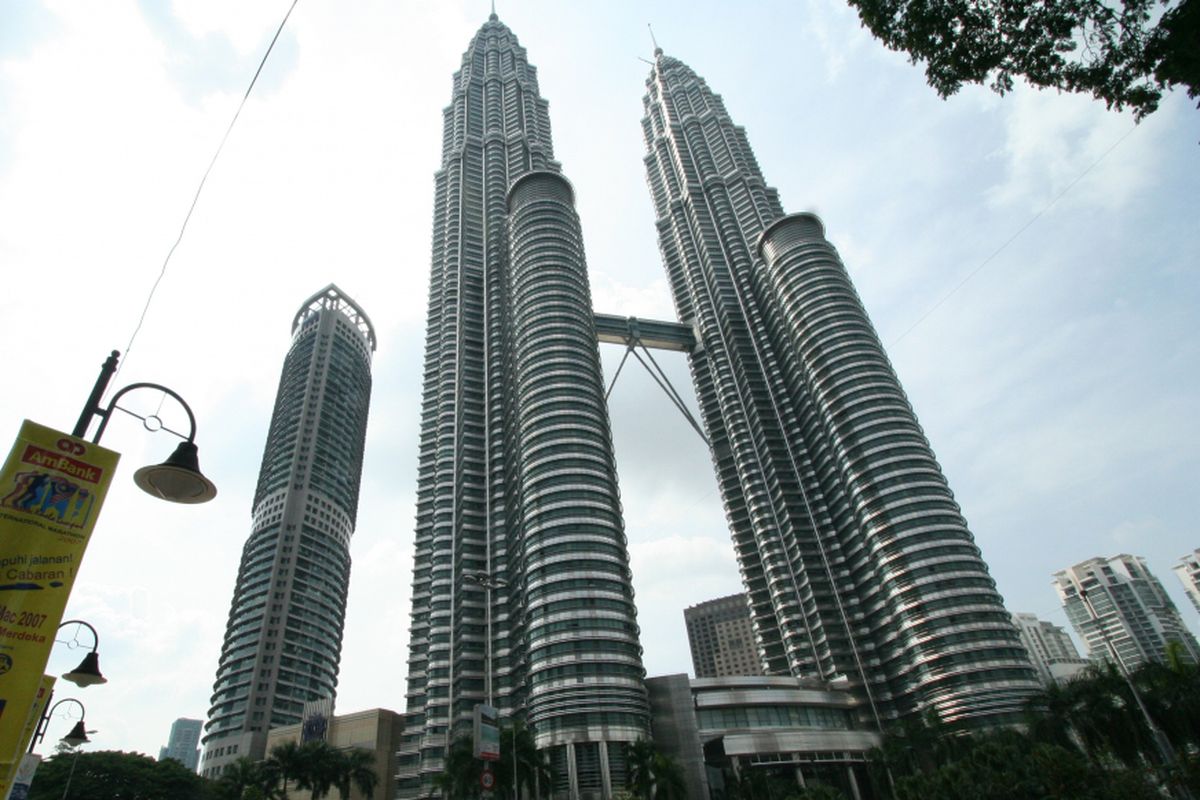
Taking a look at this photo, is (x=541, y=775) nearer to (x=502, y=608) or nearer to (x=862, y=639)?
(x=502, y=608)

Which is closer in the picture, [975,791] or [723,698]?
[975,791]

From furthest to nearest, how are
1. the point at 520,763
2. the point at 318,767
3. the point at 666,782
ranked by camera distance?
the point at 318,767, the point at 666,782, the point at 520,763

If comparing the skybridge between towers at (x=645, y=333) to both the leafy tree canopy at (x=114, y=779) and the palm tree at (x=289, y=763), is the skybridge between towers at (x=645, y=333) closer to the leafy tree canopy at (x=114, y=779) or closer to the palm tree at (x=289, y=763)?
the palm tree at (x=289, y=763)

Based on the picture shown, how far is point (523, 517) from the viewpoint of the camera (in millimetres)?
115438

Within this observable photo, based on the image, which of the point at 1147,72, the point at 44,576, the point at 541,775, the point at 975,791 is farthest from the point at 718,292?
the point at 44,576

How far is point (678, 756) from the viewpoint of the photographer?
9619cm

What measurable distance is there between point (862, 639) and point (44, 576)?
13521 centimetres

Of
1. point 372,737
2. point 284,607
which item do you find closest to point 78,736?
point 372,737

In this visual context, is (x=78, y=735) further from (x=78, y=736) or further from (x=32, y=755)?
(x=32, y=755)

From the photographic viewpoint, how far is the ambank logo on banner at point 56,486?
10.0 meters

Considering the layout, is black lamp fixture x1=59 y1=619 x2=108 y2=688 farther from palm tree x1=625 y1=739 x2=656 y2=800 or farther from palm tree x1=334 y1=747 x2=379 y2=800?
palm tree x1=334 y1=747 x2=379 y2=800

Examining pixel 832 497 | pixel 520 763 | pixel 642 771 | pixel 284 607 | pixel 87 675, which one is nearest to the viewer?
pixel 87 675

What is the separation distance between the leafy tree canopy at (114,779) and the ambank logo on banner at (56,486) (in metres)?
94.5

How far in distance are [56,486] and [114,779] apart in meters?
103
